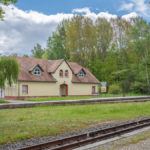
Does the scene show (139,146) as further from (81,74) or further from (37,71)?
(81,74)

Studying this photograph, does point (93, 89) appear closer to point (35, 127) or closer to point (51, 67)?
point (51, 67)

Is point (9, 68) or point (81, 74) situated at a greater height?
point (81, 74)

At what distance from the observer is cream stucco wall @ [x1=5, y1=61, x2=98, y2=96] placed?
118ft

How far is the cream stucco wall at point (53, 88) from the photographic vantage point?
3588 cm

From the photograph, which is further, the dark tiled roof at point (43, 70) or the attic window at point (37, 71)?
the attic window at point (37, 71)

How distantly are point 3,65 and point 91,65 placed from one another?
1325 inches

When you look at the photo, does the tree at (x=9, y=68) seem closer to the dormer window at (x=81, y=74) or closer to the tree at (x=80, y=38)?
the dormer window at (x=81, y=74)

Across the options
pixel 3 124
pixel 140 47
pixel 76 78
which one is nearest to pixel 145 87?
pixel 140 47

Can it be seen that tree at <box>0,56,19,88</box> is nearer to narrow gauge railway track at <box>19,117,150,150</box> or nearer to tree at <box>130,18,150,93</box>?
narrow gauge railway track at <box>19,117,150,150</box>

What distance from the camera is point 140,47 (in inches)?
2021

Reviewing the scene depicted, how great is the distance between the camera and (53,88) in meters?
40.3

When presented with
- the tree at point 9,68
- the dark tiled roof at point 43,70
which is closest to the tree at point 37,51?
the dark tiled roof at point 43,70

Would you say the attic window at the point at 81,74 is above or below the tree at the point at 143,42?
below

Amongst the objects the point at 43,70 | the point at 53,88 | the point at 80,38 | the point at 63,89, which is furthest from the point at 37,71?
the point at 80,38
